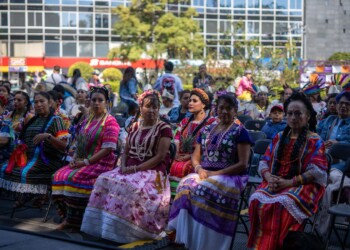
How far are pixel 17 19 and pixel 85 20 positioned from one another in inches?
212

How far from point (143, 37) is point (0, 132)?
33.7 meters

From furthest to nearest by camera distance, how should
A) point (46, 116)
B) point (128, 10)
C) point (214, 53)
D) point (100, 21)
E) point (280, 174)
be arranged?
point (100, 21) → point (128, 10) → point (214, 53) → point (46, 116) → point (280, 174)

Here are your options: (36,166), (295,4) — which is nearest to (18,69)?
(295,4)

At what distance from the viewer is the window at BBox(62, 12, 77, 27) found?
5016 cm

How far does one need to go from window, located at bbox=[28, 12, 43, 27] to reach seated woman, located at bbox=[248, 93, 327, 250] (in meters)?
46.9

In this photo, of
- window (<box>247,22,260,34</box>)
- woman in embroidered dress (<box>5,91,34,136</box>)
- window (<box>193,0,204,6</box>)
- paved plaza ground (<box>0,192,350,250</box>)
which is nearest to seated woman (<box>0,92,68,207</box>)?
paved plaza ground (<box>0,192,350,250</box>)

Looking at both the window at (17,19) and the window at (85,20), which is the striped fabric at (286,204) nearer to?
the window at (85,20)

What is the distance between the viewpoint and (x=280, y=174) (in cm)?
525

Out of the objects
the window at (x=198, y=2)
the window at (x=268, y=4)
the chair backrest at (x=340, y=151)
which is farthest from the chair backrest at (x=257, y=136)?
the window at (x=198, y=2)

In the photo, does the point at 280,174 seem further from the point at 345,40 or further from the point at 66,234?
the point at 345,40

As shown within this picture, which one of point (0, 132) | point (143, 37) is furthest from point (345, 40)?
point (0, 132)

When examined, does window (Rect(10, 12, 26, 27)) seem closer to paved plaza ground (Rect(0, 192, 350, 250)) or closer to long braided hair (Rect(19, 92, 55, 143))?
paved plaza ground (Rect(0, 192, 350, 250))

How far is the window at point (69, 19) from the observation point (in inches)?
1975

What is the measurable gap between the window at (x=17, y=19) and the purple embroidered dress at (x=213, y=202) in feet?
155
